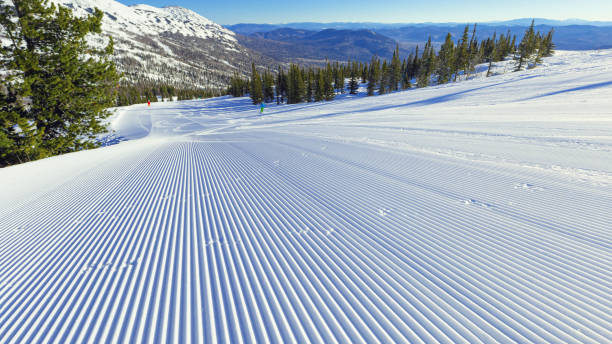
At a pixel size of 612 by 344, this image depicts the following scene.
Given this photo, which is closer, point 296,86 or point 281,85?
point 296,86

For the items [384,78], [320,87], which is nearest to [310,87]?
[320,87]

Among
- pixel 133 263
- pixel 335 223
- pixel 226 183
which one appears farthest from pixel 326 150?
pixel 133 263

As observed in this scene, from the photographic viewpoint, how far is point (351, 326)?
9.95 ft

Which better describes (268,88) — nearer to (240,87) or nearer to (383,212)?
(240,87)

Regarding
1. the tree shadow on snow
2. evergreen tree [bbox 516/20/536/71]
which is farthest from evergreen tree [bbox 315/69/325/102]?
the tree shadow on snow

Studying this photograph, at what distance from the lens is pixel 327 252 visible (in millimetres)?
4578

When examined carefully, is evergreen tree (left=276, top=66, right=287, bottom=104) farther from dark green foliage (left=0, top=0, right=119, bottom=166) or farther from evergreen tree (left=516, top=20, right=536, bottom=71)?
evergreen tree (left=516, top=20, right=536, bottom=71)

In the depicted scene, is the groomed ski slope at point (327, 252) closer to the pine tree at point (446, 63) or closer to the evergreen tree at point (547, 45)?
the pine tree at point (446, 63)

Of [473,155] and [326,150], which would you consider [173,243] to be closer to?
[326,150]

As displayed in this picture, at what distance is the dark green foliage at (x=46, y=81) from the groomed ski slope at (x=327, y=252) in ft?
21.2

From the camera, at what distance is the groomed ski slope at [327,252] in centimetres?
312

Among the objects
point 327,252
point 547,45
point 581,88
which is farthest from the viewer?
point 547,45

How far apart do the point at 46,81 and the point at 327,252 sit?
64.3 feet

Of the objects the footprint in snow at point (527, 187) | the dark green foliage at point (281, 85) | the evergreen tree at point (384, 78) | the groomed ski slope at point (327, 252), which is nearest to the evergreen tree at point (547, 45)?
the evergreen tree at point (384, 78)
